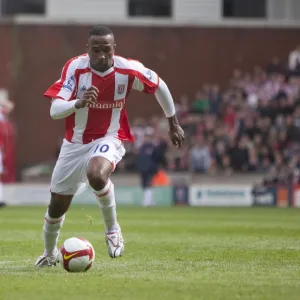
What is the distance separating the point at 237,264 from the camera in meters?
10.6

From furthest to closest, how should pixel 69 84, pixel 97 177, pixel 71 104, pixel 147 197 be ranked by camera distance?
pixel 147 197, pixel 69 84, pixel 97 177, pixel 71 104

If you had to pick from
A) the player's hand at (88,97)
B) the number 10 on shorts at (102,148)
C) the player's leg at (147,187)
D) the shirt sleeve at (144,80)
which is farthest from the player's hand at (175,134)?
the player's leg at (147,187)

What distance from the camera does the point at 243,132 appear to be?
1185 inches

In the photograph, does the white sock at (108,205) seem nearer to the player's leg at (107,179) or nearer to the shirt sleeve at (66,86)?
the player's leg at (107,179)

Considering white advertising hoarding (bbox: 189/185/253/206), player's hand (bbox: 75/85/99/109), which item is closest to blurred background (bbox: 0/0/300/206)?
white advertising hoarding (bbox: 189/185/253/206)

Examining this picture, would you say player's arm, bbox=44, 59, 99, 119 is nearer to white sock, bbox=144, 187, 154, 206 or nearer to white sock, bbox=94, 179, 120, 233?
white sock, bbox=94, 179, 120, 233

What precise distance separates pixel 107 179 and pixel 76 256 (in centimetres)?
96

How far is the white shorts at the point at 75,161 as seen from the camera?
10.6m

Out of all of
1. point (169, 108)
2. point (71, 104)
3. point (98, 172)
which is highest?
point (71, 104)

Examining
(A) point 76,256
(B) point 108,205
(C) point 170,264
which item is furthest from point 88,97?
(C) point 170,264

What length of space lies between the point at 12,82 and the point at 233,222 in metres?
19.1

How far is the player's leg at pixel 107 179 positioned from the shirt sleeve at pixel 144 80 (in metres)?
0.65

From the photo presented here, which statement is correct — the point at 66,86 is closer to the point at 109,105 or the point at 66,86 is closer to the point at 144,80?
the point at 109,105

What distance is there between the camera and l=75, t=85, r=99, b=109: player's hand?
9.91 m
